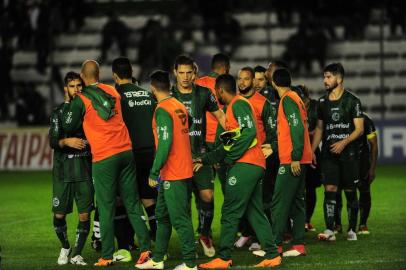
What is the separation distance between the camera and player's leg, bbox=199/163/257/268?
10797 millimetres

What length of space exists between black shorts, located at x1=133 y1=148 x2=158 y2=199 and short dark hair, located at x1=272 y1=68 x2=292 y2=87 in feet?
5.64

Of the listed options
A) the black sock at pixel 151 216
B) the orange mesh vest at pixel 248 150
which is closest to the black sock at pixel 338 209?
the black sock at pixel 151 216

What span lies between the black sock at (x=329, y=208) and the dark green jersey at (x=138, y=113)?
2562 millimetres

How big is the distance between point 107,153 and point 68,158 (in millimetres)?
955

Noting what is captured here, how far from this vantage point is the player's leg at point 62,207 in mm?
11805

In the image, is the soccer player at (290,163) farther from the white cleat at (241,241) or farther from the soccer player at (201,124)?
the white cleat at (241,241)

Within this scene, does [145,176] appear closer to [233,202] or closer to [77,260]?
[77,260]

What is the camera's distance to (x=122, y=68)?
1167cm

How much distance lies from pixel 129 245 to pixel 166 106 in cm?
272

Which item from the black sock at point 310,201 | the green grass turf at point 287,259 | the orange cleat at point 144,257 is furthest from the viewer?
the black sock at point 310,201

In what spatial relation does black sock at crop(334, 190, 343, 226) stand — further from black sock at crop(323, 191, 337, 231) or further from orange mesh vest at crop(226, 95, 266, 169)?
orange mesh vest at crop(226, 95, 266, 169)

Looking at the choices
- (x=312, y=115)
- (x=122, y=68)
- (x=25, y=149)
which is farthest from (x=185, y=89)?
(x=25, y=149)

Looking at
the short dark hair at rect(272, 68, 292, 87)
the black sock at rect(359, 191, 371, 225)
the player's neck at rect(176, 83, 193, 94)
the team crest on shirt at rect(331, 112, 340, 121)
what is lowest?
the black sock at rect(359, 191, 371, 225)

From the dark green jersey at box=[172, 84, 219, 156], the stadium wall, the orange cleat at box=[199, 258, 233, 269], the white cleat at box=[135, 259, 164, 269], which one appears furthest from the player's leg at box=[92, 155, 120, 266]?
the stadium wall
